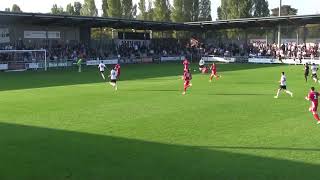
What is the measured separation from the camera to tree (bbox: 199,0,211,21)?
10536cm

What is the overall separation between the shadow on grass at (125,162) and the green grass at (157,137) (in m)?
0.03

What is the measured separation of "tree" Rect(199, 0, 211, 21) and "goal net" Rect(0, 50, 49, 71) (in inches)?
2072

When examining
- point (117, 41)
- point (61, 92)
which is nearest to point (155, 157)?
point (61, 92)

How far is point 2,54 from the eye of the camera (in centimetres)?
5578

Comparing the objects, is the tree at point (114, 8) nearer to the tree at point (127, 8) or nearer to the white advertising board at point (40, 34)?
the tree at point (127, 8)

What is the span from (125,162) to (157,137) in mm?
3360

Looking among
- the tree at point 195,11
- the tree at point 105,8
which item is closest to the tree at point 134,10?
the tree at point 105,8

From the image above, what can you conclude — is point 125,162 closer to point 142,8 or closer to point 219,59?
point 219,59

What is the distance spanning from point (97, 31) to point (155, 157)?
288 feet

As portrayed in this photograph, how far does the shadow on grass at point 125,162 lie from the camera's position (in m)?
12.1

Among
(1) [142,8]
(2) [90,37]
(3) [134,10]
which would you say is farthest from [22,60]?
(1) [142,8]

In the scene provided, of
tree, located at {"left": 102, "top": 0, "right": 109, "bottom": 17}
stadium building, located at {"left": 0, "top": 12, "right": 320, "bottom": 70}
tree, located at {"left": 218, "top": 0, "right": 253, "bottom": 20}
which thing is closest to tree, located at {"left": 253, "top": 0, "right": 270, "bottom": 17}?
tree, located at {"left": 218, "top": 0, "right": 253, "bottom": 20}

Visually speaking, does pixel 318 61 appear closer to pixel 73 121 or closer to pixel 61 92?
pixel 61 92

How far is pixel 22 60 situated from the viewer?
56.6 m
